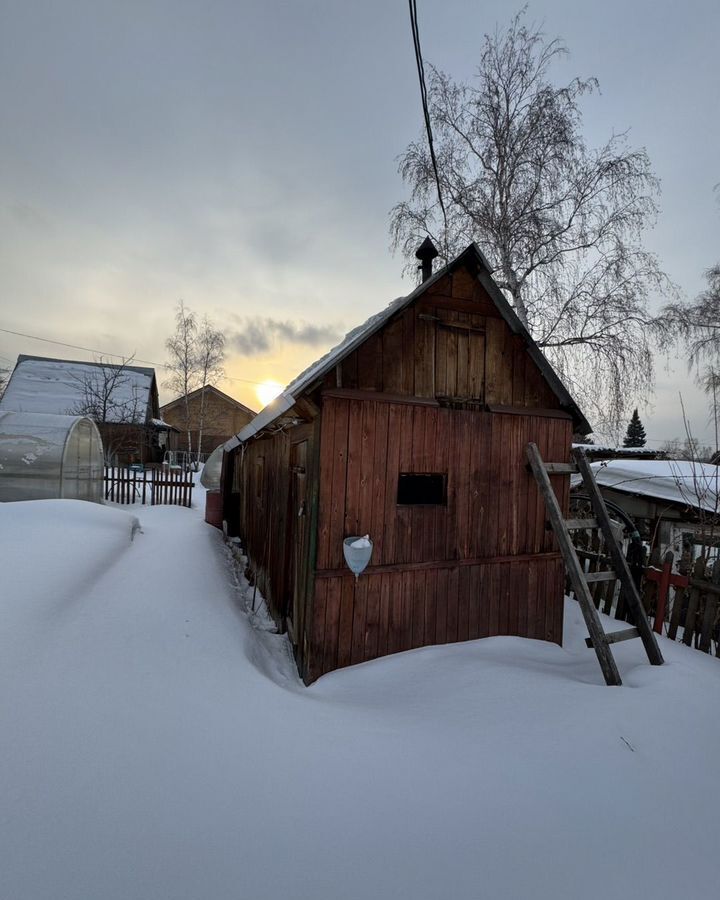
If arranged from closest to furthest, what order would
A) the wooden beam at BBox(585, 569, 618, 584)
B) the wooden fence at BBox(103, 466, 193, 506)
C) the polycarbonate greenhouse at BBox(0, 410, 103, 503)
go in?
the wooden beam at BBox(585, 569, 618, 584)
the polycarbonate greenhouse at BBox(0, 410, 103, 503)
the wooden fence at BBox(103, 466, 193, 506)

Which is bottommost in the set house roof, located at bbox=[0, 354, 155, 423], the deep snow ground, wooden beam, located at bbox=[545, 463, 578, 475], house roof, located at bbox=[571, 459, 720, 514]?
the deep snow ground

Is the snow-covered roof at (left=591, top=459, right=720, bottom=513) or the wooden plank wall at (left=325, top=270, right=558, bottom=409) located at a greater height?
the wooden plank wall at (left=325, top=270, right=558, bottom=409)

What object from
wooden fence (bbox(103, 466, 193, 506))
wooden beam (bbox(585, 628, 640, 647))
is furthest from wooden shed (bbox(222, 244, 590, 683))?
wooden fence (bbox(103, 466, 193, 506))

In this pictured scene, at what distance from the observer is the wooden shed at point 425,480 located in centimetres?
385

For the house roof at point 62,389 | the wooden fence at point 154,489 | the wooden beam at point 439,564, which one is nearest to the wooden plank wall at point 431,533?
the wooden beam at point 439,564

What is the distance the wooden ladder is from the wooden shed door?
2.51 metres

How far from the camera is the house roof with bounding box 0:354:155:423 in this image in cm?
2078

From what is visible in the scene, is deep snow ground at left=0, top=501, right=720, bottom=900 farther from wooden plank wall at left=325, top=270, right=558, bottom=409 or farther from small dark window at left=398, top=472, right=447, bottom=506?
wooden plank wall at left=325, top=270, right=558, bottom=409

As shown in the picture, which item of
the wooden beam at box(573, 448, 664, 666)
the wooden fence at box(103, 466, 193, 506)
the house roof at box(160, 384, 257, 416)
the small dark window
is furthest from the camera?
Answer: the house roof at box(160, 384, 257, 416)

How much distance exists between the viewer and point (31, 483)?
8953 mm

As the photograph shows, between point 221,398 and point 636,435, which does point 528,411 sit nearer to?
point 221,398

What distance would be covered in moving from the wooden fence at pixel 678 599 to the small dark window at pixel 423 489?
2553mm

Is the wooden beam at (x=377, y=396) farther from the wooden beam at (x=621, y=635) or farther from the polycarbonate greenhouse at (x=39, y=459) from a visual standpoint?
the polycarbonate greenhouse at (x=39, y=459)

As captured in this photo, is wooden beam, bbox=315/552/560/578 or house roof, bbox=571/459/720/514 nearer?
wooden beam, bbox=315/552/560/578
